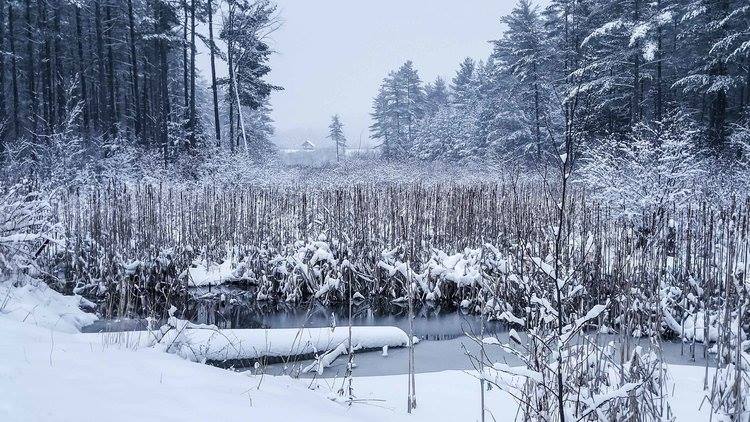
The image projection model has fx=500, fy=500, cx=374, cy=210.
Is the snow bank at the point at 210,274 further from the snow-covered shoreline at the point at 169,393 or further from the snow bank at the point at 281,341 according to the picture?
the snow-covered shoreline at the point at 169,393

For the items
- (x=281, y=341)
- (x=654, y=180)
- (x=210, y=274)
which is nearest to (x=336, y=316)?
(x=281, y=341)

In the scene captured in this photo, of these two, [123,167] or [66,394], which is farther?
[123,167]

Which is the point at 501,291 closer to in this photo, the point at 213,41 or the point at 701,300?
the point at 701,300

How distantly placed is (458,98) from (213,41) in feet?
85.2

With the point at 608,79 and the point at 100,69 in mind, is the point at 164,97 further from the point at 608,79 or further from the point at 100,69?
the point at 608,79

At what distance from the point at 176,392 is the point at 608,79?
1952 centimetres

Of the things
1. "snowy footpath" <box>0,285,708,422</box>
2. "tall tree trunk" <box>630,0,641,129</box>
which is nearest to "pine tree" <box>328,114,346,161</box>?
"tall tree trunk" <box>630,0,641,129</box>

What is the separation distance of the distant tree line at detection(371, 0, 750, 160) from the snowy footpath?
190cm

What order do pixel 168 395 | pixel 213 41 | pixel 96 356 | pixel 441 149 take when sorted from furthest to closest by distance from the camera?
pixel 441 149
pixel 213 41
pixel 96 356
pixel 168 395

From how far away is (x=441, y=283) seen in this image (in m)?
6.77

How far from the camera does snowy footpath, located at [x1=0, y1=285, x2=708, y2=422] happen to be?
1946mm

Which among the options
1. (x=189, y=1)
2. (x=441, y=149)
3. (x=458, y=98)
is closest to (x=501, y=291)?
(x=189, y=1)

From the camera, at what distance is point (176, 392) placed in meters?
2.31

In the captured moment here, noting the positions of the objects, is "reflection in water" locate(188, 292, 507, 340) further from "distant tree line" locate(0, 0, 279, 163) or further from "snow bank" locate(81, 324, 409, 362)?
"distant tree line" locate(0, 0, 279, 163)
